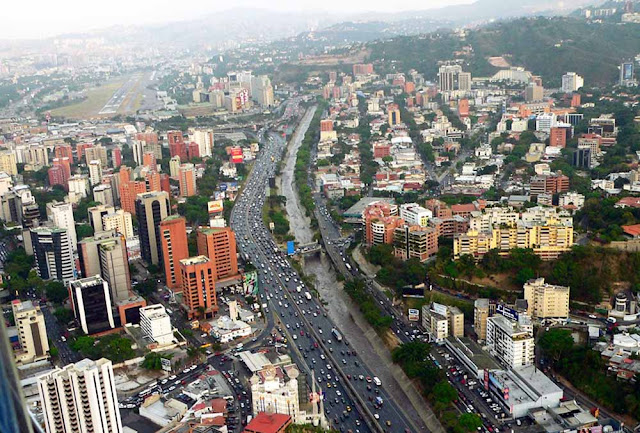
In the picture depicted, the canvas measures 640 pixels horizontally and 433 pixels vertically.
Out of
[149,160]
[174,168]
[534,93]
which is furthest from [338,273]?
[534,93]

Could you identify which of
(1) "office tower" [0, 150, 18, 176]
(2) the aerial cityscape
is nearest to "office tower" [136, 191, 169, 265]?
(2) the aerial cityscape

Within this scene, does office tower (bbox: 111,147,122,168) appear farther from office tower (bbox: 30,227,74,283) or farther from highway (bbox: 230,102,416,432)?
office tower (bbox: 30,227,74,283)

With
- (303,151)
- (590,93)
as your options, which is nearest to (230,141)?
(303,151)

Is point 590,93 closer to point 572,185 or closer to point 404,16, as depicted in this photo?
point 572,185

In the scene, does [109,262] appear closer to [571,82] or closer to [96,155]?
[96,155]

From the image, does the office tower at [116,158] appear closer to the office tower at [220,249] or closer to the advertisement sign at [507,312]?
the office tower at [220,249]
